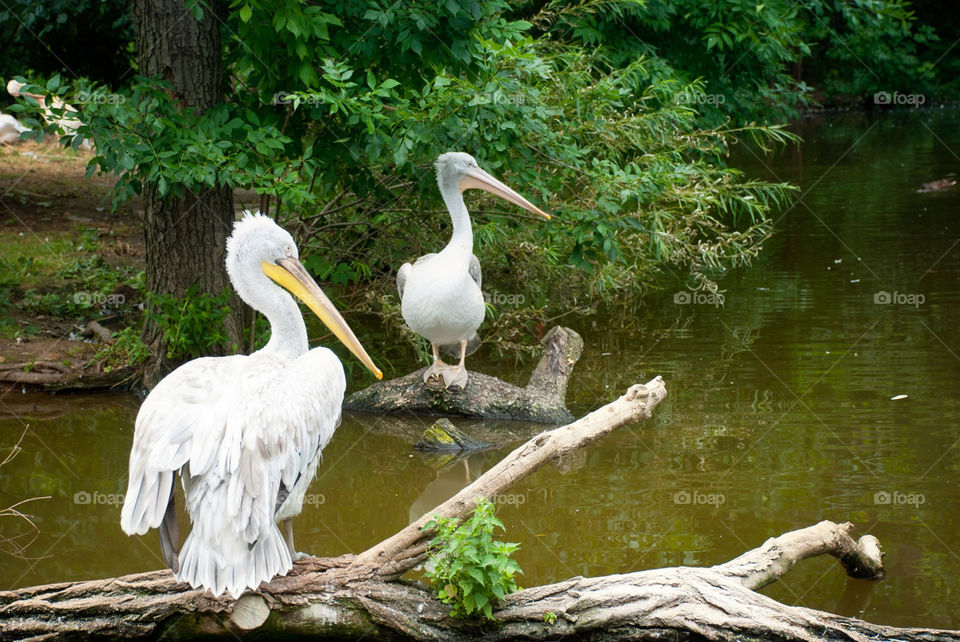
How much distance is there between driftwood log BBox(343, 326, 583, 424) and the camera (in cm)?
657

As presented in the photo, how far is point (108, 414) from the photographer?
22.4 ft

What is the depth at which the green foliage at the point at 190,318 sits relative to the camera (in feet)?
22.1

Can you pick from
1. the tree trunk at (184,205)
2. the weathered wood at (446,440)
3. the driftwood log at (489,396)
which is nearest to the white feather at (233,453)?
the weathered wood at (446,440)

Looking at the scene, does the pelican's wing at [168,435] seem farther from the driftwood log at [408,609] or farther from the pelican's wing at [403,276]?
the pelican's wing at [403,276]

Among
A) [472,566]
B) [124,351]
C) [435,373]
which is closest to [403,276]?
[435,373]

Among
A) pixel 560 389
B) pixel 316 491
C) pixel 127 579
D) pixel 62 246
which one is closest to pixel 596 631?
pixel 127 579

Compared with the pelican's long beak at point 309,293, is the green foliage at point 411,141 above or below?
above

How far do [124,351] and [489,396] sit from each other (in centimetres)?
286

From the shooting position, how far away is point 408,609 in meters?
3.49

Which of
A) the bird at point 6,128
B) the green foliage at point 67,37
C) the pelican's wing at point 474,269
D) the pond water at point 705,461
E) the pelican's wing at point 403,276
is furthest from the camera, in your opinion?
the bird at point 6,128

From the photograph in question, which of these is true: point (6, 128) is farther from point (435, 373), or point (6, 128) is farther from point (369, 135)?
point (435, 373)

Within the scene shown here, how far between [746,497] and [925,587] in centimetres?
113

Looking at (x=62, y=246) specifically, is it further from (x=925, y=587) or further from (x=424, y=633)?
(x=925, y=587)

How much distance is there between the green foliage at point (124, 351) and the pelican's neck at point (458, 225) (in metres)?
2.38
